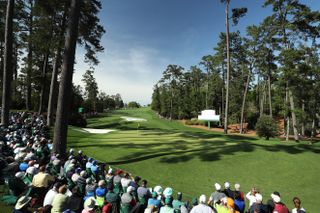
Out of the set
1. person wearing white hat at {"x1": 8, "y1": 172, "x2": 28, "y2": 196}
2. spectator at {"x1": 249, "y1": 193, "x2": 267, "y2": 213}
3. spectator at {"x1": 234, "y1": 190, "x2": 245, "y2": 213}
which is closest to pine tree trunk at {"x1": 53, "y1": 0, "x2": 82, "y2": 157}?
person wearing white hat at {"x1": 8, "y1": 172, "x2": 28, "y2": 196}

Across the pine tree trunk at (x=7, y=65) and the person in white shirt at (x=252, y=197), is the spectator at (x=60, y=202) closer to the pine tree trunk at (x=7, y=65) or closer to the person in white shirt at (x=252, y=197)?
the person in white shirt at (x=252, y=197)

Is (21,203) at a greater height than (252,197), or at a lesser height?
greater

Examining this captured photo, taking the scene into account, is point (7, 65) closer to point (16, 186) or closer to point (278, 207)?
point (16, 186)

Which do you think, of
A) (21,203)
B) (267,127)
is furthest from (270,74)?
(21,203)

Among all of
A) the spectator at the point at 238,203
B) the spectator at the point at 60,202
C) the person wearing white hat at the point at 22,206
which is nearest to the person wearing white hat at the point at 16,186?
the person wearing white hat at the point at 22,206

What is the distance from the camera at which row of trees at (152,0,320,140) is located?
71.6 ft

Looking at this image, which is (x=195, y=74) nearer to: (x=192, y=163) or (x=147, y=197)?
(x=192, y=163)

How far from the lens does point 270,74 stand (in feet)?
113

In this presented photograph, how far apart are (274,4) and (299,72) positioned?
8.37m

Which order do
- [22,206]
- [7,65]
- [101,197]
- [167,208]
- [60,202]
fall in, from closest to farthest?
[22,206] → [60,202] → [167,208] → [101,197] → [7,65]

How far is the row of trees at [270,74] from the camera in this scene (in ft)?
71.6

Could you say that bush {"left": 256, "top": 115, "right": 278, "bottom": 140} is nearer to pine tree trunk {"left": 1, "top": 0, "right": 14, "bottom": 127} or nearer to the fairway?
the fairway

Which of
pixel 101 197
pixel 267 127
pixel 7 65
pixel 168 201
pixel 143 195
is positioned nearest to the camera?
pixel 168 201

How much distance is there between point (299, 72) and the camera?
832 inches
